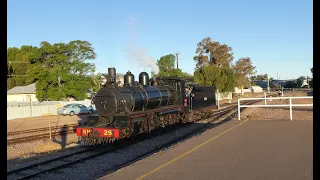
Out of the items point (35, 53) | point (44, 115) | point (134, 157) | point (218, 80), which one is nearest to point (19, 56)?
point (35, 53)

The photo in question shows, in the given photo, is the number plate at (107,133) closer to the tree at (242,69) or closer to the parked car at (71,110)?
the parked car at (71,110)

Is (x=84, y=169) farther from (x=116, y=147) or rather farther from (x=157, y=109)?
(x=157, y=109)

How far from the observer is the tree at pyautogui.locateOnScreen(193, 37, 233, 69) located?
204 ft

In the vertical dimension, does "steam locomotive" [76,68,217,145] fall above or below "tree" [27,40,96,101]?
below

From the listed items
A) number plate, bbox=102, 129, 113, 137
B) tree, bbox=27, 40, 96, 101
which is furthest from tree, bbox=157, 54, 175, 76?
number plate, bbox=102, 129, 113, 137

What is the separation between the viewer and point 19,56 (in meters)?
67.9

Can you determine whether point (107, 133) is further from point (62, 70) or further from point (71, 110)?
point (62, 70)

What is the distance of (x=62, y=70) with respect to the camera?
39.7 m

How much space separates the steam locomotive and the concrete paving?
365cm

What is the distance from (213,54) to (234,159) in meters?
56.3

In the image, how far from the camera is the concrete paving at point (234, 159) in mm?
6051

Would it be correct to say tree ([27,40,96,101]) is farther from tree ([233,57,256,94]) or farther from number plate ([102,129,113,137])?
tree ([233,57,256,94])

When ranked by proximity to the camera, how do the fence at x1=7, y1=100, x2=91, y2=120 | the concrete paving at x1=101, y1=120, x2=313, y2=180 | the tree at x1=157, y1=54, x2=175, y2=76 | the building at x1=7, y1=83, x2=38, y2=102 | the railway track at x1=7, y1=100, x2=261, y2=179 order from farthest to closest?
the tree at x1=157, y1=54, x2=175, y2=76
the building at x1=7, y1=83, x2=38, y2=102
the fence at x1=7, y1=100, x2=91, y2=120
the railway track at x1=7, y1=100, x2=261, y2=179
the concrete paving at x1=101, y1=120, x2=313, y2=180
